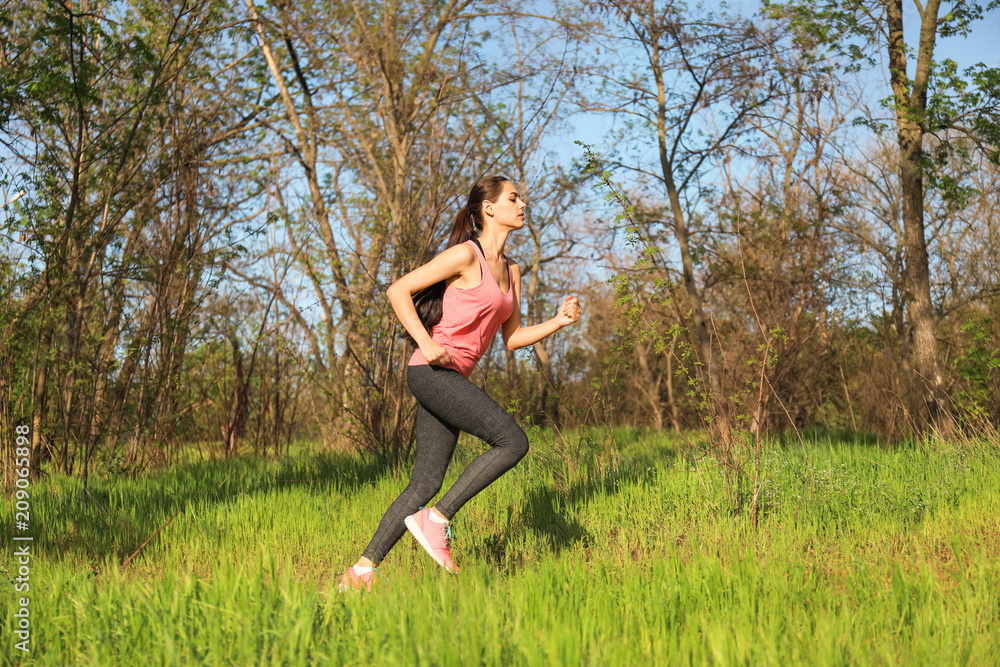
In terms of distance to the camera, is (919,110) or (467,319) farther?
(919,110)

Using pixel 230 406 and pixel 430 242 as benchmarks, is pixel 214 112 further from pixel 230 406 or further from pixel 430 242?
pixel 230 406

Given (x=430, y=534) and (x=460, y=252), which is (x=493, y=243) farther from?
(x=430, y=534)

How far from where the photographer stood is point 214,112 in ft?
20.5

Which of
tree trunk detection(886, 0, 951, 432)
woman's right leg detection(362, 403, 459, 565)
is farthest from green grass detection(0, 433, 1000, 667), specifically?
tree trunk detection(886, 0, 951, 432)

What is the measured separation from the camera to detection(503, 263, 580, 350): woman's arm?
360 cm

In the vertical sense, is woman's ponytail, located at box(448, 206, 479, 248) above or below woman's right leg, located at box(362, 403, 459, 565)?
above

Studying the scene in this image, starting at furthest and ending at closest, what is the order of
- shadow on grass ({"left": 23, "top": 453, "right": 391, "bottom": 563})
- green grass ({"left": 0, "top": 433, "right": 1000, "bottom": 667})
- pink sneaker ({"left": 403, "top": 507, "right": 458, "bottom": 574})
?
1. shadow on grass ({"left": 23, "top": 453, "right": 391, "bottom": 563})
2. pink sneaker ({"left": 403, "top": 507, "right": 458, "bottom": 574})
3. green grass ({"left": 0, "top": 433, "right": 1000, "bottom": 667})

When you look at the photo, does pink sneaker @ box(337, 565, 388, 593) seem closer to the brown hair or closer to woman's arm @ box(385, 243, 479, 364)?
woman's arm @ box(385, 243, 479, 364)

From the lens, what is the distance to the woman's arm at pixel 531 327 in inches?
142

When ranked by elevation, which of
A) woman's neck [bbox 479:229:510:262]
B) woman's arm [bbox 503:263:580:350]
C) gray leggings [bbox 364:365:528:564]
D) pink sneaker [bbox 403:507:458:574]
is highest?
woman's neck [bbox 479:229:510:262]

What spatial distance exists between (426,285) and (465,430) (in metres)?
0.68

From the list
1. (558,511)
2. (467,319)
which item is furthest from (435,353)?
(558,511)

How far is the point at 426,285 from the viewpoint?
3291 mm

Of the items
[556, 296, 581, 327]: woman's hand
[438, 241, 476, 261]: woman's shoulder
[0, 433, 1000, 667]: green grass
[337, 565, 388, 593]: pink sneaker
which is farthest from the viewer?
[556, 296, 581, 327]: woman's hand
